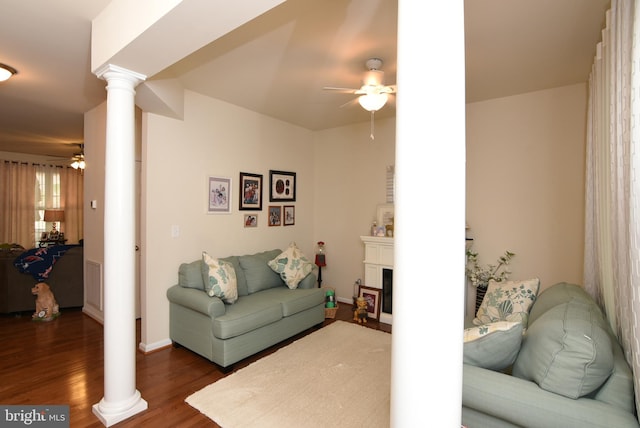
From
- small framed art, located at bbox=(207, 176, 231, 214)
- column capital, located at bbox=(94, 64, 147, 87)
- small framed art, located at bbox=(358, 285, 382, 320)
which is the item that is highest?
column capital, located at bbox=(94, 64, 147, 87)

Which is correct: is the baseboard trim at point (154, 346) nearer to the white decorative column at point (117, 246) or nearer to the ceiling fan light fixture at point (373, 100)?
the white decorative column at point (117, 246)

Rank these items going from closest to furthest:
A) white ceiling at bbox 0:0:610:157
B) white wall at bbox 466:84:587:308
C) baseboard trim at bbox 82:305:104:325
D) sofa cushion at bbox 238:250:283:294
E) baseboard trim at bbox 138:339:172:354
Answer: white ceiling at bbox 0:0:610:157, baseboard trim at bbox 138:339:172:354, white wall at bbox 466:84:587:308, sofa cushion at bbox 238:250:283:294, baseboard trim at bbox 82:305:104:325

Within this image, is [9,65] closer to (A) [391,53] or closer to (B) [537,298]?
(A) [391,53]

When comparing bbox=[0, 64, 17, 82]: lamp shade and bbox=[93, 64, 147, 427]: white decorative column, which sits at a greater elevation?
bbox=[0, 64, 17, 82]: lamp shade

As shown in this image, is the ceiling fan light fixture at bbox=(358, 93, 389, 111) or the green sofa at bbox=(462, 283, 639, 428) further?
the ceiling fan light fixture at bbox=(358, 93, 389, 111)

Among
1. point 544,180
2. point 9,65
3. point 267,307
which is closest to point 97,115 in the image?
point 9,65

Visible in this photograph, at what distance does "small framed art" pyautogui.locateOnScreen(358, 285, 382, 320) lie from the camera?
4062 mm

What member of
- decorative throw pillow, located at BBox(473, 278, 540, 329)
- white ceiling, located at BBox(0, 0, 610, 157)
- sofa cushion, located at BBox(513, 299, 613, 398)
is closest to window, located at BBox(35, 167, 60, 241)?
white ceiling, located at BBox(0, 0, 610, 157)

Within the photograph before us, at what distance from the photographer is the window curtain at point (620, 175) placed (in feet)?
4.08

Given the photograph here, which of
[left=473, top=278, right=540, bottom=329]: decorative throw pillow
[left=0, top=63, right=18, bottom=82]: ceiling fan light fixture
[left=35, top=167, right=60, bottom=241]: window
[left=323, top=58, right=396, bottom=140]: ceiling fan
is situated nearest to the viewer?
[left=473, top=278, right=540, bottom=329]: decorative throw pillow

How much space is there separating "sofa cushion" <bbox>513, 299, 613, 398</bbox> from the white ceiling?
1.37 meters

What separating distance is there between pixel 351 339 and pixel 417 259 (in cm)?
280

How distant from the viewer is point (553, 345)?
55.8 inches

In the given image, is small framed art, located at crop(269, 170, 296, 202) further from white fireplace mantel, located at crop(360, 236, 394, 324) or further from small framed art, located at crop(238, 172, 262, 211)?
white fireplace mantel, located at crop(360, 236, 394, 324)
